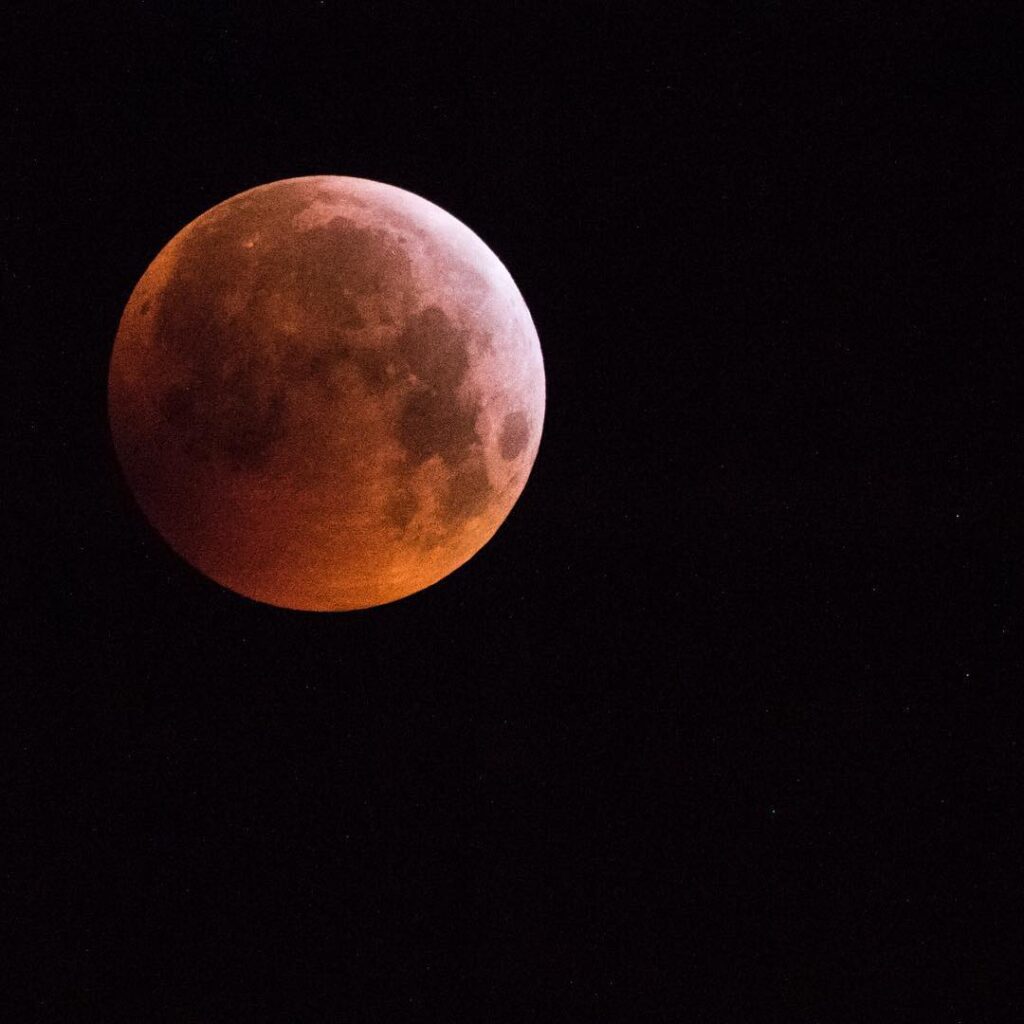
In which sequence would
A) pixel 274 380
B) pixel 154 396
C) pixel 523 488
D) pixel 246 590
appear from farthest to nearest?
pixel 523 488
pixel 246 590
pixel 154 396
pixel 274 380

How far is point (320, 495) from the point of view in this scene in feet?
8.89

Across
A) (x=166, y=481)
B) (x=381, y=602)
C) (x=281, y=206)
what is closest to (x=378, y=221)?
(x=281, y=206)

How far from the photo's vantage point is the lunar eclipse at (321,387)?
2637 mm

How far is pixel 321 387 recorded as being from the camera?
8.59 ft

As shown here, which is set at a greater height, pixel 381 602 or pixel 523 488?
pixel 523 488

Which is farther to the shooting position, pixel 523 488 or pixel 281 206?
pixel 523 488

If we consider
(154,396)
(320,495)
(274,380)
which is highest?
(154,396)

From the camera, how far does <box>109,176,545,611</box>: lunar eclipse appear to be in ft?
8.65

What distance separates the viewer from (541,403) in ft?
10.6

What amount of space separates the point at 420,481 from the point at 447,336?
41cm

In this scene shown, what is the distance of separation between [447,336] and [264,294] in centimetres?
51

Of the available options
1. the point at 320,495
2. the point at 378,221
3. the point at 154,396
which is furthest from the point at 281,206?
the point at 320,495

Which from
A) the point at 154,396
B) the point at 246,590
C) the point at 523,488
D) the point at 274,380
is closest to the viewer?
the point at 274,380

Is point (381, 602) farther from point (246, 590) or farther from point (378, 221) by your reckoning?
point (378, 221)
